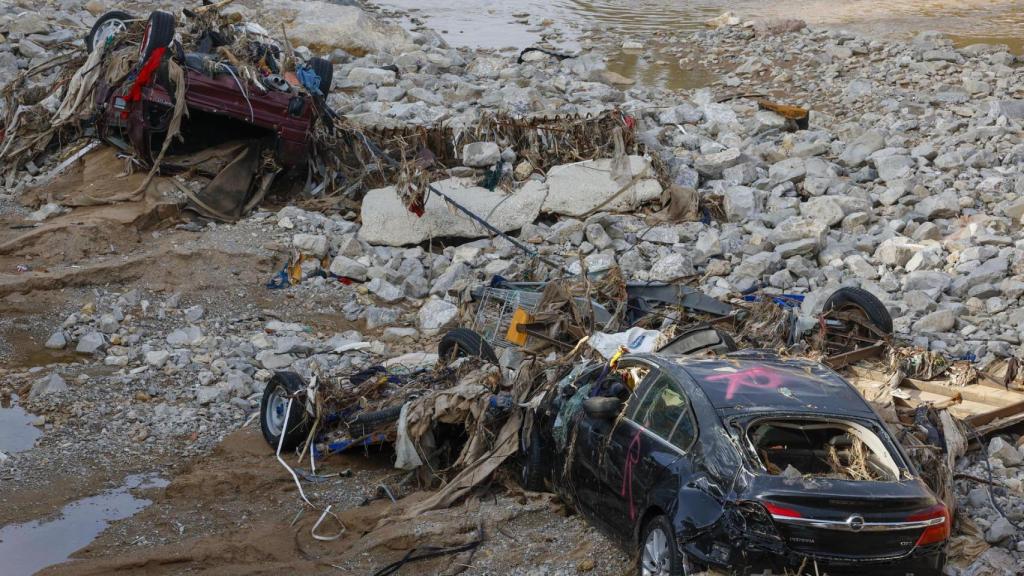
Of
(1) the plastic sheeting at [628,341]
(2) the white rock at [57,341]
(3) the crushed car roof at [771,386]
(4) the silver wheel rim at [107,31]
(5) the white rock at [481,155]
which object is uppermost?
(4) the silver wheel rim at [107,31]

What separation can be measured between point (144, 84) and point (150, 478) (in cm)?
726

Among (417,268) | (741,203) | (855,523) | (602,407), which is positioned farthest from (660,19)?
(855,523)

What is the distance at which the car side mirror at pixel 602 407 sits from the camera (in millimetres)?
6762

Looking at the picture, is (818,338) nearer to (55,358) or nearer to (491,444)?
(491,444)

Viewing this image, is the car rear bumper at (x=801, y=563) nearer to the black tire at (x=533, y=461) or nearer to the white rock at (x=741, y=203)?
the black tire at (x=533, y=461)

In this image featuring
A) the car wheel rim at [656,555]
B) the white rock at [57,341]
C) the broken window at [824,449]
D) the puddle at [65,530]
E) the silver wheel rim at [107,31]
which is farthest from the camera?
the silver wheel rim at [107,31]

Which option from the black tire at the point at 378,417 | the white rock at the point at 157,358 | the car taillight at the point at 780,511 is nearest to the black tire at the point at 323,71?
the white rock at the point at 157,358

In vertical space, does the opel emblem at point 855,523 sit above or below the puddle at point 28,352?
above

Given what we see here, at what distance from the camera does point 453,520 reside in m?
7.30

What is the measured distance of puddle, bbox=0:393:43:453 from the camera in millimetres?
8961

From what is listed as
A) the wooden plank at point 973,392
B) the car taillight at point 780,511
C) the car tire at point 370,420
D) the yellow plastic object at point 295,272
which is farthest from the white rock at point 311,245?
the car taillight at point 780,511

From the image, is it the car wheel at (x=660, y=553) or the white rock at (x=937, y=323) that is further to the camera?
the white rock at (x=937, y=323)

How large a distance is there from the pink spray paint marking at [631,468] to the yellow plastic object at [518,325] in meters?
3.88

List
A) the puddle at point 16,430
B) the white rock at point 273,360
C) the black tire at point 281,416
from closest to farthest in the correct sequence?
the black tire at point 281,416 < the puddle at point 16,430 < the white rock at point 273,360
